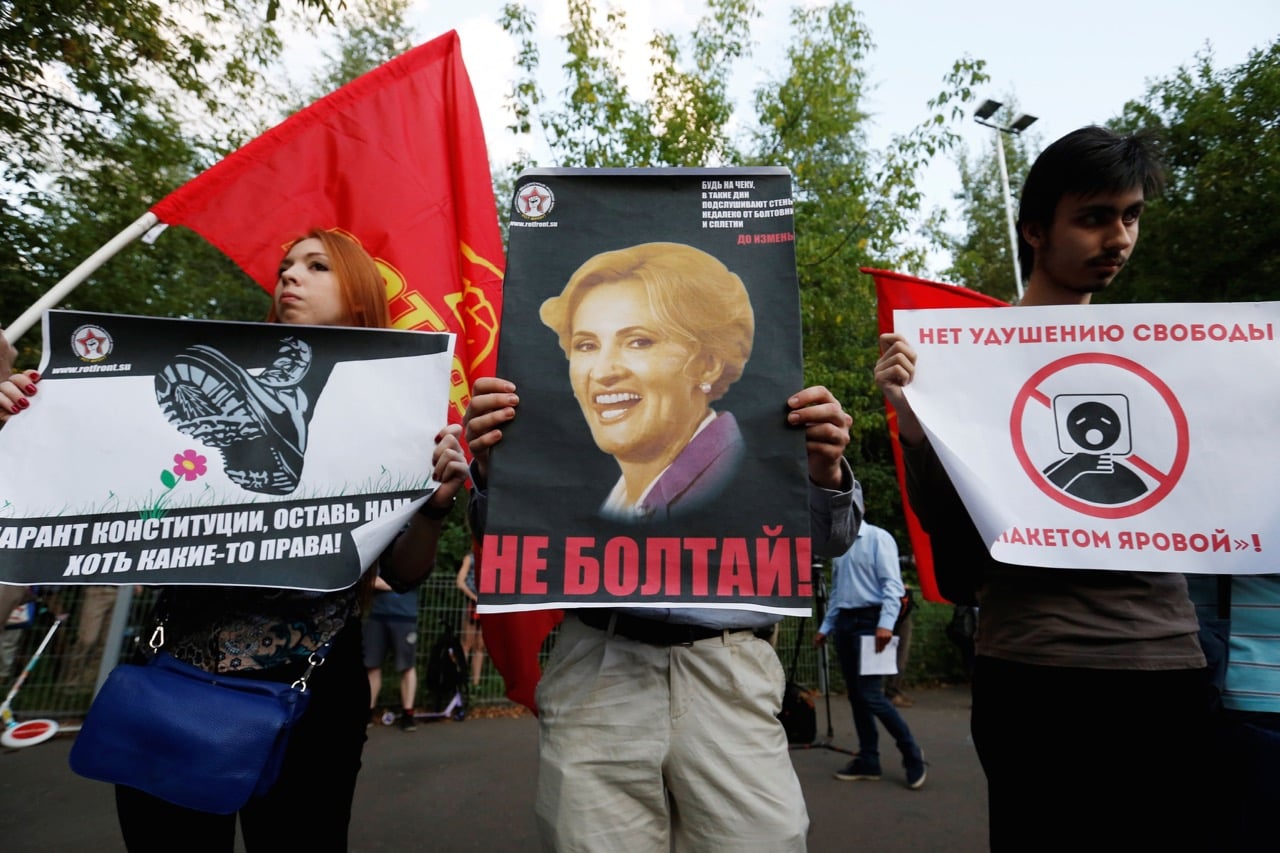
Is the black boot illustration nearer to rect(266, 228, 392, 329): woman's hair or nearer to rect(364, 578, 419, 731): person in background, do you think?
rect(266, 228, 392, 329): woman's hair

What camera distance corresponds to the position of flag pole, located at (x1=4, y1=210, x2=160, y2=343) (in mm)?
2291

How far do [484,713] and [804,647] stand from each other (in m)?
4.04

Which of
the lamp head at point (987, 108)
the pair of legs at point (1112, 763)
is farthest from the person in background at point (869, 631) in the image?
the lamp head at point (987, 108)

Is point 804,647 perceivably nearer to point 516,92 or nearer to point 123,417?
point 516,92

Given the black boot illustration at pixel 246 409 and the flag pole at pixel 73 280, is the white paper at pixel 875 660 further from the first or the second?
the flag pole at pixel 73 280

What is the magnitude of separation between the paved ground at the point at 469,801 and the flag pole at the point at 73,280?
323 cm

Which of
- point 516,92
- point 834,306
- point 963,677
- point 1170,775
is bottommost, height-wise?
point 963,677

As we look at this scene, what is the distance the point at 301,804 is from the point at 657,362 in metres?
1.23

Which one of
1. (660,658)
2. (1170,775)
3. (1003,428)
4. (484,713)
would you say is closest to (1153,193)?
(1003,428)

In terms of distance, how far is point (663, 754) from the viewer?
157cm

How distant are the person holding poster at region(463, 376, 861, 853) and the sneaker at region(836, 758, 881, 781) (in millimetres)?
4642

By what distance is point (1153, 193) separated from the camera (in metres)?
1.81

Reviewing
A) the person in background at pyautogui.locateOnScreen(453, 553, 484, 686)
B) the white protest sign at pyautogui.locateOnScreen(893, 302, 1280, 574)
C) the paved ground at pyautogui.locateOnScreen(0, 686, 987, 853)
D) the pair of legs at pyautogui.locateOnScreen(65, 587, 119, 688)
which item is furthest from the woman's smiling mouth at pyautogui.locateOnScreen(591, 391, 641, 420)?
the person in background at pyautogui.locateOnScreen(453, 553, 484, 686)

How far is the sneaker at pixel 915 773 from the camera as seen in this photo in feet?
18.1
